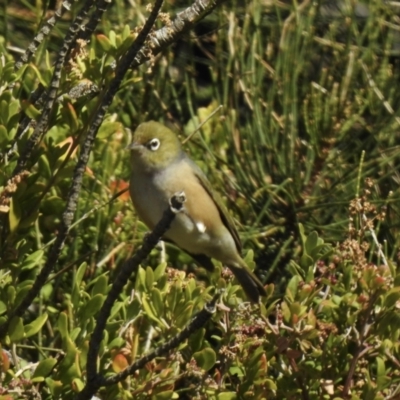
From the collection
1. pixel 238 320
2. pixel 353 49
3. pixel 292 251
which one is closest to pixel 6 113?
pixel 238 320

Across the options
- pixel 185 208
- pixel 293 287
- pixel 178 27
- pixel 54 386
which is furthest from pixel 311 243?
pixel 185 208

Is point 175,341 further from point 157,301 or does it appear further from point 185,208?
point 185,208

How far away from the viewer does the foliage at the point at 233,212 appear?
246 centimetres

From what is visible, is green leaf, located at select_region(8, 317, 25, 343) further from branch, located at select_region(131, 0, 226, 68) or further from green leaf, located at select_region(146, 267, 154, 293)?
branch, located at select_region(131, 0, 226, 68)

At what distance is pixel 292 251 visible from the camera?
142 inches

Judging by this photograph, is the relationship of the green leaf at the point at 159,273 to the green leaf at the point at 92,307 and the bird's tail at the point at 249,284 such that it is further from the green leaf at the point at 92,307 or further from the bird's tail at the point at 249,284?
the bird's tail at the point at 249,284

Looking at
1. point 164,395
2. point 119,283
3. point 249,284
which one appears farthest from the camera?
point 249,284

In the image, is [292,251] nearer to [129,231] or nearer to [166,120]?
[129,231]

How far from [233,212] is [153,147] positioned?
1.39ft

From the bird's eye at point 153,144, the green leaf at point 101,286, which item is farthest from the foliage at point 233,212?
the bird's eye at point 153,144

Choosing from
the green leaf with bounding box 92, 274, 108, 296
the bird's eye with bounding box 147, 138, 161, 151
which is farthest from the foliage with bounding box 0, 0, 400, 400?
the bird's eye with bounding box 147, 138, 161, 151

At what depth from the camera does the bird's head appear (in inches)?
143

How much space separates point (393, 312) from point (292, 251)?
1163 mm

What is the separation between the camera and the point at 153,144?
367 cm
